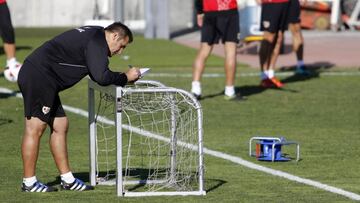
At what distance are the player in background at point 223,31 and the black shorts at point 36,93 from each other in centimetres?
702

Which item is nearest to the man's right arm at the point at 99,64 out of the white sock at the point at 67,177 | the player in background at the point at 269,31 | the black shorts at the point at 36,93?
the black shorts at the point at 36,93

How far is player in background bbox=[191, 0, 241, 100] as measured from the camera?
16156 mm

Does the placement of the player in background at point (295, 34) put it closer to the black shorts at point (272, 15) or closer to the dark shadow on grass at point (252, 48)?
the black shorts at point (272, 15)

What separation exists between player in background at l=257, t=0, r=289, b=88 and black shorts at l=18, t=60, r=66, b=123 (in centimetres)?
863

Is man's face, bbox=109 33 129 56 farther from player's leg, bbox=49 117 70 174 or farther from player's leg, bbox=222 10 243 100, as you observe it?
player's leg, bbox=222 10 243 100

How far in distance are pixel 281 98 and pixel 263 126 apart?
2858 mm

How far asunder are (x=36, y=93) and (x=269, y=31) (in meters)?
8.91

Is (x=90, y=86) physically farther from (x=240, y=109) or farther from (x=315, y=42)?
(x=315, y=42)

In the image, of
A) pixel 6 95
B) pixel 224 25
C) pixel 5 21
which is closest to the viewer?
pixel 224 25

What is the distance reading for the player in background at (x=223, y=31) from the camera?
16.2 m

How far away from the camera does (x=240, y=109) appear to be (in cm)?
1544

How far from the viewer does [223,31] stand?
16.2 m

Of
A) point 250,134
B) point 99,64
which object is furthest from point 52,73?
point 250,134

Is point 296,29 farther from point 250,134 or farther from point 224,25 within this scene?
point 250,134
